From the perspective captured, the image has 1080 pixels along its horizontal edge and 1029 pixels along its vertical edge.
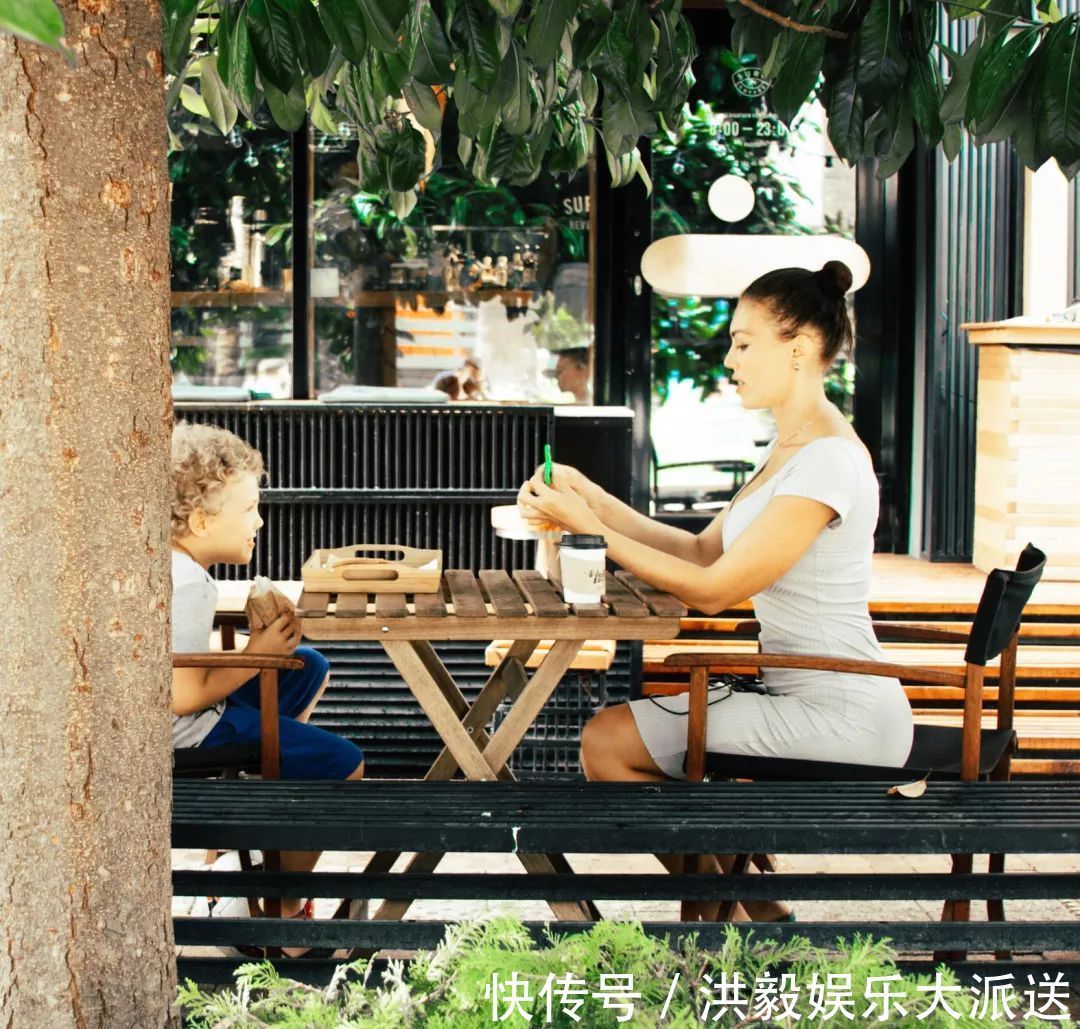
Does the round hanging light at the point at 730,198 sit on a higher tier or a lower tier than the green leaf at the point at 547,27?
higher

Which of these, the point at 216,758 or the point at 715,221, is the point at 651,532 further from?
the point at 715,221

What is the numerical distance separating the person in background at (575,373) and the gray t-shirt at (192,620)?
430 centimetres

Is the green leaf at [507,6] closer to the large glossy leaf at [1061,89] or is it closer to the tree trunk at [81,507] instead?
the tree trunk at [81,507]

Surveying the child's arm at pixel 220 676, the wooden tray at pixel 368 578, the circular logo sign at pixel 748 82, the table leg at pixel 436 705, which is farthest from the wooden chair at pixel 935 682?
the circular logo sign at pixel 748 82

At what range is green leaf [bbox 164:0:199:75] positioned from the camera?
2.09m

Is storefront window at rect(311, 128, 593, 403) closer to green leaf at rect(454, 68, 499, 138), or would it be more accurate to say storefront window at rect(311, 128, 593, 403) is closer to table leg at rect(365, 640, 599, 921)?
table leg at rect(365, 640, 599, 921)

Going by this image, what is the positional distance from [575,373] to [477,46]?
5.24 meters

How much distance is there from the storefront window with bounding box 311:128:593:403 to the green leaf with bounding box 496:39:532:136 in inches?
188

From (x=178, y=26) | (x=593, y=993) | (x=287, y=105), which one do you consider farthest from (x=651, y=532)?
(x=593, y=993)

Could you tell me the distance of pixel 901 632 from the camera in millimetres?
3664

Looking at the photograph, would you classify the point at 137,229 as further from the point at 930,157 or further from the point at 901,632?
the point at 930,157

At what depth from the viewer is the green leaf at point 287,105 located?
2418mm

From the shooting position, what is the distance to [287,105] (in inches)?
96.6

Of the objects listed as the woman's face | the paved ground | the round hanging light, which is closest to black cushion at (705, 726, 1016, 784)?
the paved ground
